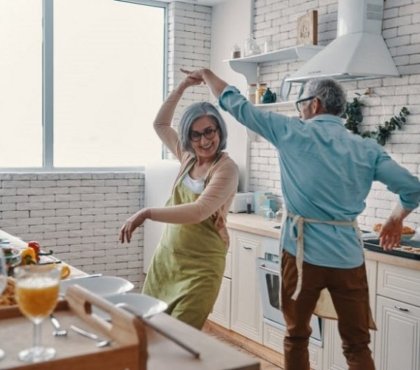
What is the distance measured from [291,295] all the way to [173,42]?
340cm

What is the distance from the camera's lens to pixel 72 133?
5.30m

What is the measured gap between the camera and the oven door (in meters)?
4.13

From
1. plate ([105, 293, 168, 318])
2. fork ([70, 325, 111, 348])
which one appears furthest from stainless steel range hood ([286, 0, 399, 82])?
fork ([70, 325, 111, 348])

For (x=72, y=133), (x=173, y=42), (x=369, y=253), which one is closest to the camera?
(x=369, y=253)

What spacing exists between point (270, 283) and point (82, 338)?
9.14 ft

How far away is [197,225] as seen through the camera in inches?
102

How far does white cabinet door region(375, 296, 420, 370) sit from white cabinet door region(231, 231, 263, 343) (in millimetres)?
1121

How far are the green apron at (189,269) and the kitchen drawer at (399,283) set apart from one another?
3.85 feet

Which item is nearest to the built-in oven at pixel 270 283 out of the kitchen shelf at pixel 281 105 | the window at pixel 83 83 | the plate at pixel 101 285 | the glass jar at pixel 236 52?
the kitchen shelf at pixel 281 105

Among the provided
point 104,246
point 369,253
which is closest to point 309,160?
point 369,253

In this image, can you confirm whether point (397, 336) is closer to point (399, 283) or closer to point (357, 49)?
point (399, 283)

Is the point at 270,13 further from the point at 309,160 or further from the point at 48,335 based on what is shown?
the point at 48,335

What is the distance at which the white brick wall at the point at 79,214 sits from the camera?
16.2 feet

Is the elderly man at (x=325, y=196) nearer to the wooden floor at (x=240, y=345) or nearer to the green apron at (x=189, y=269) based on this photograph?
Answer: the green apron at (x=189, y=269)
